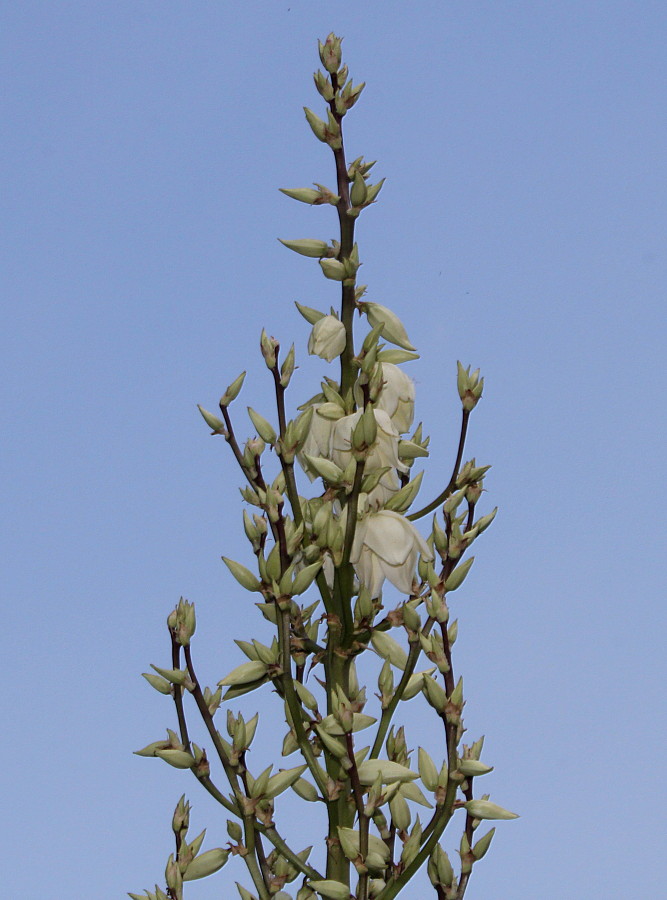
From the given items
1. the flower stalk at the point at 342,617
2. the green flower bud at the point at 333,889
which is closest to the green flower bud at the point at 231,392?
the flower stalk at the point at 342,617

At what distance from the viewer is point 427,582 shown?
2.56m

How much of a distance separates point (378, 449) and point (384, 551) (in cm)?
25

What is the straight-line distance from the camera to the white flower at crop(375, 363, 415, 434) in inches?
107

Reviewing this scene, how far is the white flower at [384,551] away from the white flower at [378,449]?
8cm

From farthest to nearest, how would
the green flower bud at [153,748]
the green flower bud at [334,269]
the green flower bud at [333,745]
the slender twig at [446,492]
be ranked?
the slender twig at [446,492] → the green flower bud at [334,269] → the green flower bud at [153,748] → the green flower bud at [333,745]

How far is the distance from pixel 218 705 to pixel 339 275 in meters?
1.05

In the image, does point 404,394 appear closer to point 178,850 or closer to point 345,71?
point 345,71

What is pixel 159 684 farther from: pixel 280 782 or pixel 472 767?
pixel 472 767

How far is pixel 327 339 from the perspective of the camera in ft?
8.71

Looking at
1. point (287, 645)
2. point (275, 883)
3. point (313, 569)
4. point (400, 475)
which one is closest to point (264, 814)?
point (275, 883)

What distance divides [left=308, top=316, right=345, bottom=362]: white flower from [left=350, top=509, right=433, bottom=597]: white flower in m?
0.41

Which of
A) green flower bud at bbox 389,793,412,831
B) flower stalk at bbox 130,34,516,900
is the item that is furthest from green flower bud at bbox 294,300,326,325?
green flower bud at bbox 389,793,412,831

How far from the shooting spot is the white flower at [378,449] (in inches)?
100

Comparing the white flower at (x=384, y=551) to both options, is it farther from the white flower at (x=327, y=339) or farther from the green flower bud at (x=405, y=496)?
the white flower at (x=327, y=339)
